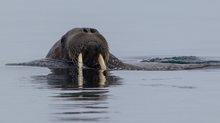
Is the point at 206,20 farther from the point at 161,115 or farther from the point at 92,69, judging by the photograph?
the point at 161,115

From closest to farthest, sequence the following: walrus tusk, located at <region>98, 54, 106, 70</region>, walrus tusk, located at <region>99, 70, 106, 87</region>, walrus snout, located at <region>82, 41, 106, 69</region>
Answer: walrus tusk, located at <region>99, 70, 106, 87</region> → walrus snout, located at <region>82, 41, 106, 69</region> → walrus tusk, located at <region>98, 54, 106, 70</region>

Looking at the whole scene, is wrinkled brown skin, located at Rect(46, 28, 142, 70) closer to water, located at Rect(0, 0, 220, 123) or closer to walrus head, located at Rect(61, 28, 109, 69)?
walrus head, located at Rect(61, 28, 109, 69)

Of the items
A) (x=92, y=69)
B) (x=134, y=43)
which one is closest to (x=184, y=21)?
(x=134, y=43)

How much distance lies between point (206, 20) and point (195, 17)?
3076mm

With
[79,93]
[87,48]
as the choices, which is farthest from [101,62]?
[79,93]

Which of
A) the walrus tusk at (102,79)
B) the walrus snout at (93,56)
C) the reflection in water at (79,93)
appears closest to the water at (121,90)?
the reflection in water at (79,93)

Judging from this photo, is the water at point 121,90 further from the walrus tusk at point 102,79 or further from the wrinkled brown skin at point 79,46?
the wrinkled brown skin at point 79,46

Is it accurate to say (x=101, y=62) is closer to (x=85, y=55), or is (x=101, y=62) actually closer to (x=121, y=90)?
(x=85, y=55)

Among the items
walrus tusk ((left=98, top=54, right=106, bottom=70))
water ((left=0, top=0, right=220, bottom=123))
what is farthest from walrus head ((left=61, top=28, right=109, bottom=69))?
water ((left=0, top=0, right=220, bottom=123))

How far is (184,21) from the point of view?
39.2m

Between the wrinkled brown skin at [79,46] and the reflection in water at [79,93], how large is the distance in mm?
294

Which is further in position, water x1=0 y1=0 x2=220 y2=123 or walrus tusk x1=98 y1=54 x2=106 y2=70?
walrus tusk x1=98 y1=54 x2=106 y2=70

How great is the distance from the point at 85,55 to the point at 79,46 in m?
0.24

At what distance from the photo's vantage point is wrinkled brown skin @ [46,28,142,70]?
17.2 m
